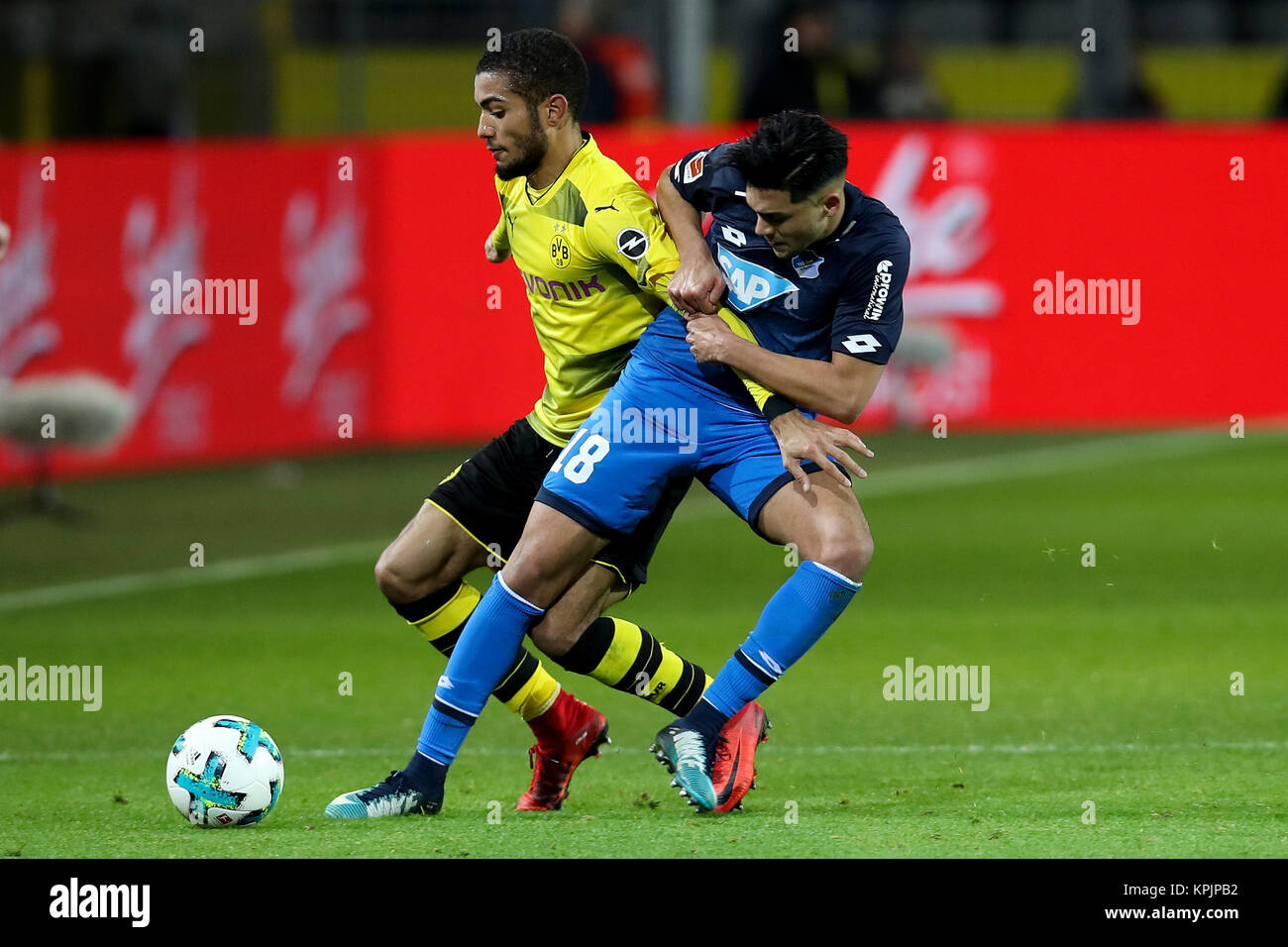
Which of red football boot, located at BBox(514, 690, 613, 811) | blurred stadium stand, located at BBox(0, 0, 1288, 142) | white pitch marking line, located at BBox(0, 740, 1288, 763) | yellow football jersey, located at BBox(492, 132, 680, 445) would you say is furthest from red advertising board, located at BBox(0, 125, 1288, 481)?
red football boot, located at BBox(514, 690, 613, 811)

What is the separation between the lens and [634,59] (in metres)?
17.3

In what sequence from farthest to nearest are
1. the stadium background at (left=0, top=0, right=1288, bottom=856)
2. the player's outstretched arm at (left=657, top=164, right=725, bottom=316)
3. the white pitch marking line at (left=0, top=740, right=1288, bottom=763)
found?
the stadium background at (left=0, top=0, right=1288, bottom=856) < the white pitch marking line at (left=0, top=740, right=1288, bottom=763) < the player's outstretched arm at (left=657, top=164, right=725, bottom=316)

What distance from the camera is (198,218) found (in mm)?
14555

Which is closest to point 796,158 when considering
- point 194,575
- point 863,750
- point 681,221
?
point 681,221

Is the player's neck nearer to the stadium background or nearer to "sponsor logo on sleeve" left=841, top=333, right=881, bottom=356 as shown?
"sponsor logo on sleeve" left=841, top=333, right=881, bottom=356

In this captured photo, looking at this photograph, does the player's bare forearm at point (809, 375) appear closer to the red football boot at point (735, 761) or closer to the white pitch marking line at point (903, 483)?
the red football boot at point (735, 761)

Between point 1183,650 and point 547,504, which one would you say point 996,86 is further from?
point 547,504

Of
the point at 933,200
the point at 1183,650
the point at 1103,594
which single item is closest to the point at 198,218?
the point at 933,200

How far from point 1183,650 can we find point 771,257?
147 inches

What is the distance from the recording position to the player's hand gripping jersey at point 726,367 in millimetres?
5844

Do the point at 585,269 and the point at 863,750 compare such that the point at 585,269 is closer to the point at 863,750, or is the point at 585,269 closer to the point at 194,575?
the point at 863,750

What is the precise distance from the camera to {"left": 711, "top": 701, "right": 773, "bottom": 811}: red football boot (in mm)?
5797

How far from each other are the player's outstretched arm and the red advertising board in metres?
8.64

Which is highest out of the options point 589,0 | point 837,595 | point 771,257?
point 589,0
